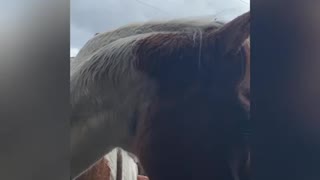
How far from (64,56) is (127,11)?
0.35m

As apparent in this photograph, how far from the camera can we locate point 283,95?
1351 millimetres

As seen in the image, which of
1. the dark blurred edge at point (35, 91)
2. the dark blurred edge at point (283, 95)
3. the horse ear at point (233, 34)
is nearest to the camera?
the dark blurred edge at point (283, 95)

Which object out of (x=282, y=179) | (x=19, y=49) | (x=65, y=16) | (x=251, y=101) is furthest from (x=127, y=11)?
(x=282, y=179)

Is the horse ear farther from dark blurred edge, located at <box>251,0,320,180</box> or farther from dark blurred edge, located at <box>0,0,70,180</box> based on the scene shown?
dark blurred edge, located at <box>0,0,70,180</box>

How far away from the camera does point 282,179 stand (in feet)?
4.40

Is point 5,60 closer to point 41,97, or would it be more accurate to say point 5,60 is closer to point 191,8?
point 41,97

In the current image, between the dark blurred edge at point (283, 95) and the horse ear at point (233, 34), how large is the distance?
215mm

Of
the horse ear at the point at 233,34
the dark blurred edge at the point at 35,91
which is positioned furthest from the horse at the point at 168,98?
the dark blurred edge at the point at 35,91

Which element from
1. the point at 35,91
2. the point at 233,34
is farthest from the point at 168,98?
the point at 35,91

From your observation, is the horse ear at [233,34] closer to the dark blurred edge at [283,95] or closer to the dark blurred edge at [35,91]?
the dark blurred edge at [283,95]

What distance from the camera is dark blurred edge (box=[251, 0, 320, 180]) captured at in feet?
4.31

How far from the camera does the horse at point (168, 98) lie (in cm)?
171

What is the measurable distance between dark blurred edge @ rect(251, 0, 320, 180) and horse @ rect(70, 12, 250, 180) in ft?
0.64

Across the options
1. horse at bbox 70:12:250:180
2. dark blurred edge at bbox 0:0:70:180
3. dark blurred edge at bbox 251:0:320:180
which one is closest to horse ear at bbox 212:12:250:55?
horse at bbox 70:12:250:180
